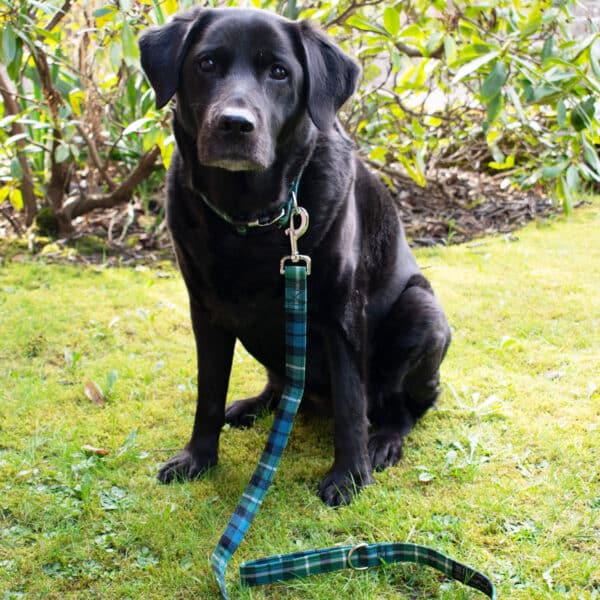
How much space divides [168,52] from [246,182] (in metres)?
0.46

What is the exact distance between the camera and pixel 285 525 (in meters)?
2.23

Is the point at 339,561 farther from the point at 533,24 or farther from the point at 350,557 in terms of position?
the point at 533,24

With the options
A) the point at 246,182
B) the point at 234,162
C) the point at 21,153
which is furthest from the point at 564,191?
the point at 21,153

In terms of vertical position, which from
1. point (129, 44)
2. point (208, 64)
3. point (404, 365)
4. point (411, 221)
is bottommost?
point (411, 221)

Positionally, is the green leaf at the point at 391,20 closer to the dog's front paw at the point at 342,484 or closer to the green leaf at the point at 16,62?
the green leaf at the point at 16,62

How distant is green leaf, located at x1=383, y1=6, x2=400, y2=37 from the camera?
346 cm

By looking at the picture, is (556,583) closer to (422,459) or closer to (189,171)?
(422,459)

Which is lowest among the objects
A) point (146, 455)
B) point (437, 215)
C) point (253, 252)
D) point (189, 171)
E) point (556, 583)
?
point (437, 215)

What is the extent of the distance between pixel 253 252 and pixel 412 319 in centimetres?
77

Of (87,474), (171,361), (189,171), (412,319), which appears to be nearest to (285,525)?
(87,474)

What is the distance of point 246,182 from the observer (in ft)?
7.35

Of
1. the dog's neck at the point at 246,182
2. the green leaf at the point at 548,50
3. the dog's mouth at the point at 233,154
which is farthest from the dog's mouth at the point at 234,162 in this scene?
the green leaf at the point at 548,50

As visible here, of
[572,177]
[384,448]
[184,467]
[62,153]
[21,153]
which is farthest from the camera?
[21,153]

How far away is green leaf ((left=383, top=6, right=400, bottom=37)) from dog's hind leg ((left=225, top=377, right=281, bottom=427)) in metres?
1.84
